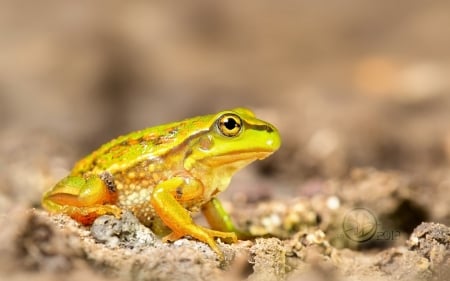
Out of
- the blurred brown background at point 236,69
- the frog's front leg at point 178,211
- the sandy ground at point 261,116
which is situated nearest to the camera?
the sandy ground at point 261,116

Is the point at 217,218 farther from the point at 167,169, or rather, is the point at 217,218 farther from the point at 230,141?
the point at 230,141

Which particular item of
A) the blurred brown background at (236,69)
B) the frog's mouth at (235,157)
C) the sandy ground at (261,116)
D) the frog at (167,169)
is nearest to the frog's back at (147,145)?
the frog at (167,169)

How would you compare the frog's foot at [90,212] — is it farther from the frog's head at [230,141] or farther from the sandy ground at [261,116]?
the frog's head at [230,141]

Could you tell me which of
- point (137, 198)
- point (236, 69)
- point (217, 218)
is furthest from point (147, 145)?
point (236, 69)

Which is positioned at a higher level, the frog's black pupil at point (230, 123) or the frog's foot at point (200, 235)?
the frog's black pupil at point (230, 123)

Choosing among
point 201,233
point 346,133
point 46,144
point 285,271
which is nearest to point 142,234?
point 201,233

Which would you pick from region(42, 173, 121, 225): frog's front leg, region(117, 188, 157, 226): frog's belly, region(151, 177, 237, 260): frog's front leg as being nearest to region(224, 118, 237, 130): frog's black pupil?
region(151, 177, 237, 260): frog's front leg

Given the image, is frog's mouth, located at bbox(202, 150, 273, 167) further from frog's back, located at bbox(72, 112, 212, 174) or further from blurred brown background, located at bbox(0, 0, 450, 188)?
blurred brown background, located at bbox(0, 0, 450, 188)

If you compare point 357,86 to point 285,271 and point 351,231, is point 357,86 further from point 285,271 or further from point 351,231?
point 285,271
